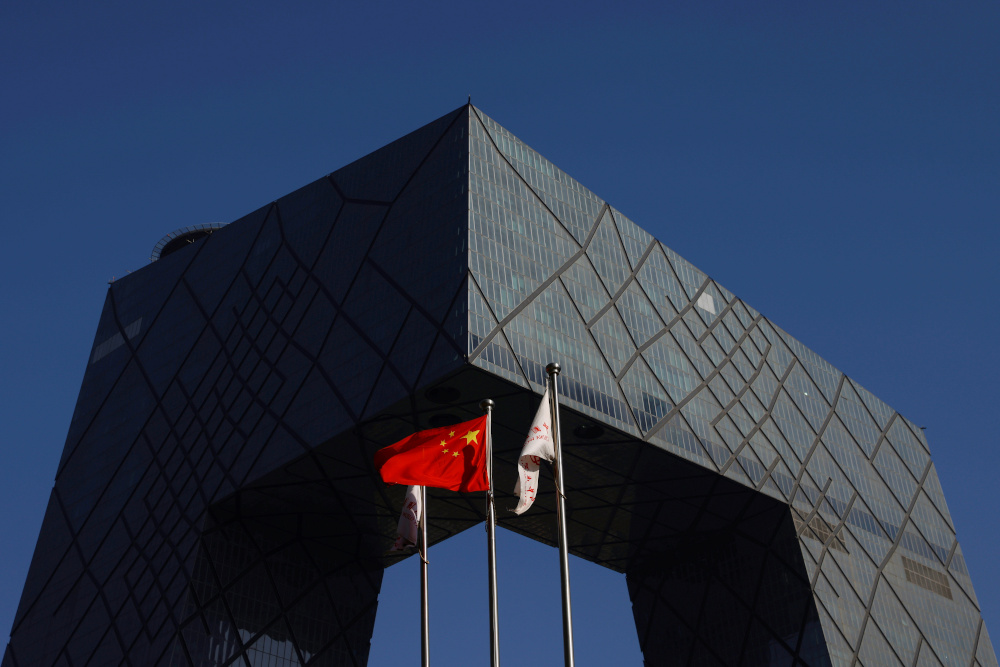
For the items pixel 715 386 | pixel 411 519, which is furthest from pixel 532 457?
pixel 715 386

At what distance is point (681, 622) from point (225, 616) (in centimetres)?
2269

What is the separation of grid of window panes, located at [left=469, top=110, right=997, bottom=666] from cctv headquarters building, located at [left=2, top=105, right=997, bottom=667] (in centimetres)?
15

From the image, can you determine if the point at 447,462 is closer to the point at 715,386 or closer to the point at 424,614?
the point at 424,614

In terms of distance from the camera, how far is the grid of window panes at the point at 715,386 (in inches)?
2036

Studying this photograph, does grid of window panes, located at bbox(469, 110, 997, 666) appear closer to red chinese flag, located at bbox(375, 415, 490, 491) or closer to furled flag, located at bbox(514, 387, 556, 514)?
red chinese flag, located at bbox(375, 415, 490, 491)

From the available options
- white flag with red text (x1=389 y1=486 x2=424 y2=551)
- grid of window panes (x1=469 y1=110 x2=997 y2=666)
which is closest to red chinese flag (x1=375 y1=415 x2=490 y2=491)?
white flag with red text (x1=389 y1=486 x2=424 y2=551)

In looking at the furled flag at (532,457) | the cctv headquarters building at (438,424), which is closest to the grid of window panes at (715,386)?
the cctv headquarters building at (438,424)

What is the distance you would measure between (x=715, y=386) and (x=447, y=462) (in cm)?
2838

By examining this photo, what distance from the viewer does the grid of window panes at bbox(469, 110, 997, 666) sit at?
2036 inches

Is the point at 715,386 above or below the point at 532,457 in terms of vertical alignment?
above

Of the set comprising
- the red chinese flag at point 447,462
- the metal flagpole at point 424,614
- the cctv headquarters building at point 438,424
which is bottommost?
the metal flagpole at point 424,614

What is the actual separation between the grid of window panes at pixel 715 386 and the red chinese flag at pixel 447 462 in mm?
13306

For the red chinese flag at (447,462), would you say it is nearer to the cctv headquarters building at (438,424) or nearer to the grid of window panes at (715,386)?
the cctv headquarters building at (438,424)

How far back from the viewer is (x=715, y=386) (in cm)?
5947
